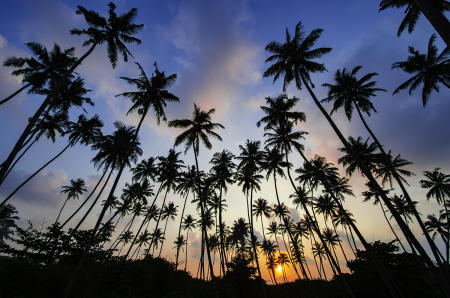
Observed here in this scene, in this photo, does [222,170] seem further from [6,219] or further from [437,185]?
[6,219]

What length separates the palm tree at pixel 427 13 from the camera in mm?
4243

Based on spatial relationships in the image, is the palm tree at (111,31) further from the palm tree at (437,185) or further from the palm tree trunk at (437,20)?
the palm tree at (437,185)

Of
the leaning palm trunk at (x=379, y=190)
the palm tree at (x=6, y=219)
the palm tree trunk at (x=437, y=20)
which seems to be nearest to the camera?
A: the palm tree trunk at (x=437, y=20)

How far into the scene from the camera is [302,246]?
49.9 meters

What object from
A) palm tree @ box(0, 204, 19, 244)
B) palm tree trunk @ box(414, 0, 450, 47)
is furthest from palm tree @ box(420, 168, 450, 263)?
palm tree @ box(0, 204, 19, 244)

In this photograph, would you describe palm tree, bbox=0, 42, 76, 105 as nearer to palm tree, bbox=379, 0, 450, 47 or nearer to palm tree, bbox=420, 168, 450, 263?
palm tree, bbox=379, 0, 450, 47

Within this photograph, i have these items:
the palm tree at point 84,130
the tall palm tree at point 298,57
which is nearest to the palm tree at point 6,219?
the palm tree at point 84,130

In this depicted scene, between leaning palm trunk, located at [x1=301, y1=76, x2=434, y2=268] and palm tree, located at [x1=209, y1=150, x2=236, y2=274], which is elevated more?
palm tree, located at [x1=209, y1=150, x2=236, y2=274]

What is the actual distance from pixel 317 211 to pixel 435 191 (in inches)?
790

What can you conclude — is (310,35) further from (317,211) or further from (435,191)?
(435,191)

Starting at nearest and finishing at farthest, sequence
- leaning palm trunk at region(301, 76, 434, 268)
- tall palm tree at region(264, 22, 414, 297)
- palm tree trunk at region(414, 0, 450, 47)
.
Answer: palm tree trunk at region(414, 0, 450, 47), leaning palm trunk at region(301, 76, 434, 268), tall palm tree at region(264, 22, 414, 297)

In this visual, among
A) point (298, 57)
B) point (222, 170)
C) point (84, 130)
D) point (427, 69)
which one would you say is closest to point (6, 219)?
point (84, 130)

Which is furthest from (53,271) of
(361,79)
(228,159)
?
(361,79)

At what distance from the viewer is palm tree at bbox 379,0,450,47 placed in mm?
4243
